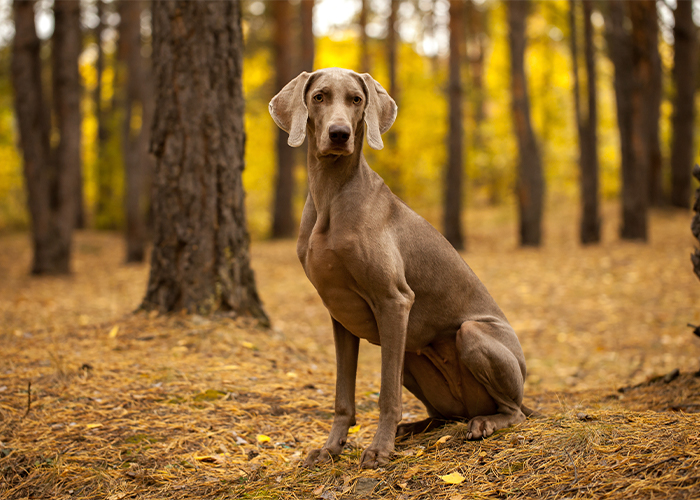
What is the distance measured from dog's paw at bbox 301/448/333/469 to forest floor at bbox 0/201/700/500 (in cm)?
6

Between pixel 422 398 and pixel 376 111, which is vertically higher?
pixel 376 111

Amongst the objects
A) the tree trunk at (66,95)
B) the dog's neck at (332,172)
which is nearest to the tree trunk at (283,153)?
the tree trunk at (66,95)

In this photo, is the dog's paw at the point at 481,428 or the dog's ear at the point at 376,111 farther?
the dog's paw at the point at 481,428

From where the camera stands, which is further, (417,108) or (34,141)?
(417,108)

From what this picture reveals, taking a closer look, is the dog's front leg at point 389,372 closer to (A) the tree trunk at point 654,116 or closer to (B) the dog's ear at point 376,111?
(B) the dog's ear at point 376,111

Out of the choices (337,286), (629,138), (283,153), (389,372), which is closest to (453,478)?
(389,372)

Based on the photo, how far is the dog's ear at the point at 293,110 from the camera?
10.2 ft

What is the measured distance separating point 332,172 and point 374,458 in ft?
5.26

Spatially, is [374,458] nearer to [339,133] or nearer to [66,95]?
[339,133]

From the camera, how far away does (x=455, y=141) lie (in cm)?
1516

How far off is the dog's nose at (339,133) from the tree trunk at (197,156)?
313cm

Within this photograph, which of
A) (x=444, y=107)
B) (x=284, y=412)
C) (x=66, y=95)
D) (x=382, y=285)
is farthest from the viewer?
(x=444, y=107)

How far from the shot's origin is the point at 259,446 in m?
3.74

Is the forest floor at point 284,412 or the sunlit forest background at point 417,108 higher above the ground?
the sunlit forest background at point 417,108
